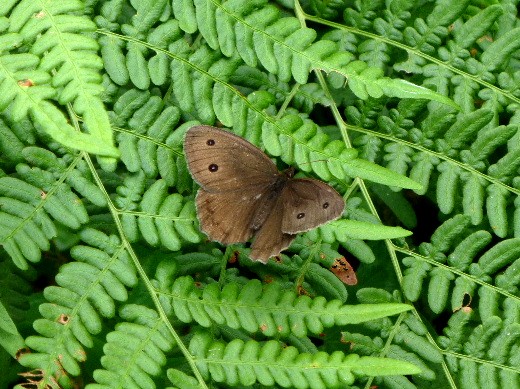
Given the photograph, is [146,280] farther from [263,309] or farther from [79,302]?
[263,309]

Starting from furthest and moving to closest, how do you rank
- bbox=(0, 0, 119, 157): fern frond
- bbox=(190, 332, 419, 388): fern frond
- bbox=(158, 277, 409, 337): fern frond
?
bbox=(158, 277, 409, 337): fern frond
bbox=(190, 332, 419, 388): fern frond
bbox=(0, 0, 119, 157): fern frond

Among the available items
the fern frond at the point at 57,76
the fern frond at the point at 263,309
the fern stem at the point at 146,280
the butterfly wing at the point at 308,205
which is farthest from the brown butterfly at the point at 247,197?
the fern frond at the point at 57,76

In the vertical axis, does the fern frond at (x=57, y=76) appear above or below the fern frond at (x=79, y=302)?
above

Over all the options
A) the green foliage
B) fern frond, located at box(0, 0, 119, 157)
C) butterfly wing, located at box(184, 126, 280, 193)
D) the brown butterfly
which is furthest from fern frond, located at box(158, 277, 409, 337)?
fern frond, located at box(0, 0, 119, 157)

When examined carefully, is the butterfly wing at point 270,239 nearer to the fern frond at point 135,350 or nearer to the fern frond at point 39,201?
the fern frond at point 135,350

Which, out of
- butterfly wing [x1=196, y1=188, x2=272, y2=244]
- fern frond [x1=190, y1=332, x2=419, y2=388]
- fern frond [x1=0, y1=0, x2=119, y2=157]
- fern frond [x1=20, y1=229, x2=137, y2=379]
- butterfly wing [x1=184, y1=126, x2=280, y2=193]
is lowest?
fern frond [x1=190, y1=332, x2=419, y2=388]

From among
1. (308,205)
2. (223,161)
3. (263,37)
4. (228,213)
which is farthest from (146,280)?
(263,37)

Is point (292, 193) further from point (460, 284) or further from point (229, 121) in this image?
point (460, 284)

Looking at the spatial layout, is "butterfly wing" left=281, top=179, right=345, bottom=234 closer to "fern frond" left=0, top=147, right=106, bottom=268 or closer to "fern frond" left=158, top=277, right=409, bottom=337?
"fern frond" left=158, top=277, right=409, bottom=337
